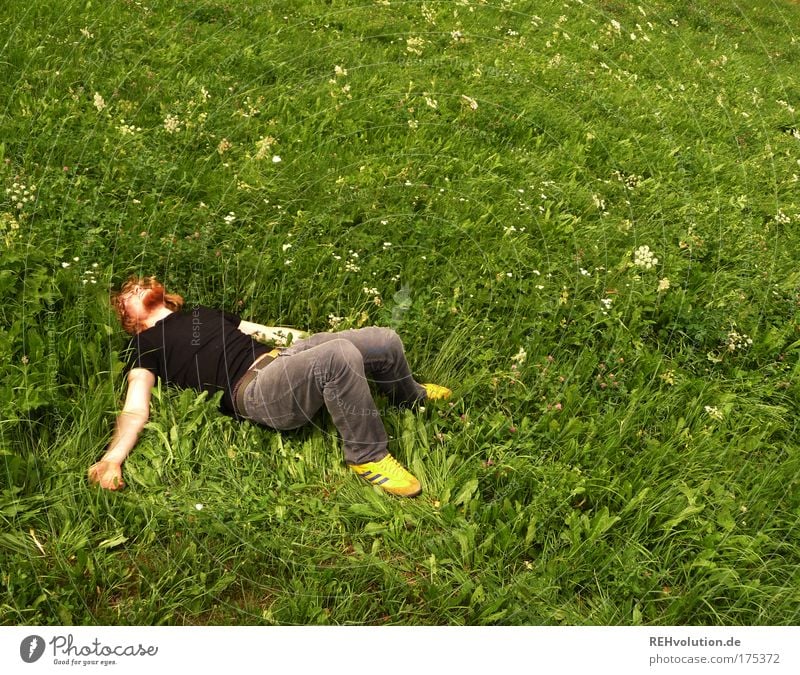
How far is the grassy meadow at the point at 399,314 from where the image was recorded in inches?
124

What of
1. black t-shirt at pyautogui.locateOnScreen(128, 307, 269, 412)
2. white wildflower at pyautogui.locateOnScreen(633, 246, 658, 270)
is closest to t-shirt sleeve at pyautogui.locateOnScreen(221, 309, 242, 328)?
black t-shirt at pyautogui.locateOnScreen(128, 307, 269, 412)

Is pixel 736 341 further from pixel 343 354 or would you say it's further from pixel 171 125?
pixel 171 125

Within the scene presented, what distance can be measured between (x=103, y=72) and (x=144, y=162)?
55.5 inches

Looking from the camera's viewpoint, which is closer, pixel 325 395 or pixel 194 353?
pixel 325 395

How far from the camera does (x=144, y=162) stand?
15.9 ft

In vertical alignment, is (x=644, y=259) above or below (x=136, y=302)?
above

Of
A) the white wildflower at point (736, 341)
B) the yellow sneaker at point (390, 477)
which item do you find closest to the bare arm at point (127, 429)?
the yellow sneaker at point (390, 477)

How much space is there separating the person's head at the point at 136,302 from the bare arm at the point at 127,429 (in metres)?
0.39

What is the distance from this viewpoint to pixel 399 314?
14.6 feet

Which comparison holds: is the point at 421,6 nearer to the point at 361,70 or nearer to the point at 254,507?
the point at 361,70

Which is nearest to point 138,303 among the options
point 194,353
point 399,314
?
point 194,353

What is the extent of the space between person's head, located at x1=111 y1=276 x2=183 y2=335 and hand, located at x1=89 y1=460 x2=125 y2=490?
94 cm

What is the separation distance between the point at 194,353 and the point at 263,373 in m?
0.48

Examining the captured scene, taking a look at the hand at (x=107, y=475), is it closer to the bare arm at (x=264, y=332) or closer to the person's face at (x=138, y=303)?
the person's face at (x=138, y=303)
